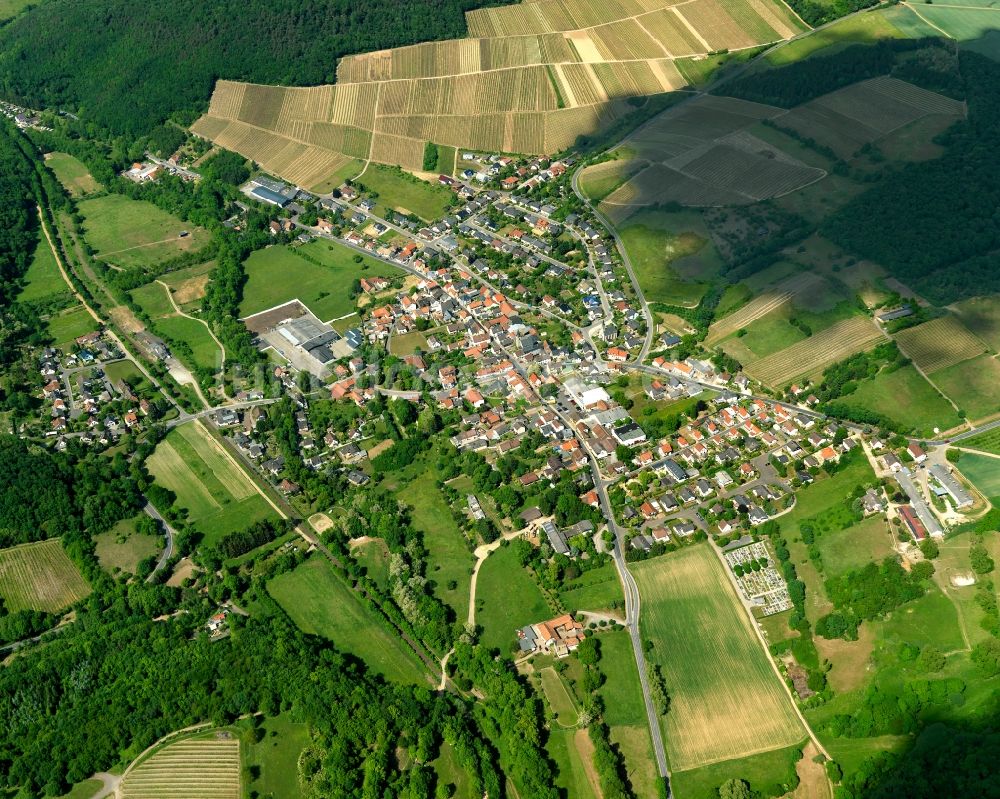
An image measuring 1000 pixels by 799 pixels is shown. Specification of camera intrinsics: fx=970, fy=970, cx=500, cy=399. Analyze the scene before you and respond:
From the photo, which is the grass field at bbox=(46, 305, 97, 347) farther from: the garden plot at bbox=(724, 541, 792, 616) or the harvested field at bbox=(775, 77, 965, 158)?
the harvested field at bbox=(775, 77, 965, 158)

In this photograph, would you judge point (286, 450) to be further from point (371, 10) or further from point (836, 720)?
point (371, 10)

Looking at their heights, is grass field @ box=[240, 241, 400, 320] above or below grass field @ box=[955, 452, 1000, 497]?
below

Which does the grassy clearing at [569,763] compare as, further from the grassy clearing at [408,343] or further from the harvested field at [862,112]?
the harvested field at [862,112]

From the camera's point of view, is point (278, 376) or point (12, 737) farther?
point (278, 376)

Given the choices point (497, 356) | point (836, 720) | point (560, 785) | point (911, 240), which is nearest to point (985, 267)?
point (911, 240)

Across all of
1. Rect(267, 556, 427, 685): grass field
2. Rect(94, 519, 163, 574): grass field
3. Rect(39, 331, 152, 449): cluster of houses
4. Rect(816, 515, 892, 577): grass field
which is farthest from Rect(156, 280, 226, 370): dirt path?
Rect(816, 515, 892, 577): grass field

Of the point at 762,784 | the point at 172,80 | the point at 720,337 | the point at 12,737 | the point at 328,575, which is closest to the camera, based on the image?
the point at 762,784
